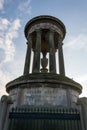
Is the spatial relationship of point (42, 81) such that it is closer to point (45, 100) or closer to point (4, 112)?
point (45, 100)

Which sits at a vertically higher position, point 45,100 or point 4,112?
point 45,100

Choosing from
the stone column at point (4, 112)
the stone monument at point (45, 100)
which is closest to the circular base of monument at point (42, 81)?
the stone monument at point (45, 100)

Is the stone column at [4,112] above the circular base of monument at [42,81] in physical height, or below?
below

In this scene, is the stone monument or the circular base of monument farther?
the circular base of monument

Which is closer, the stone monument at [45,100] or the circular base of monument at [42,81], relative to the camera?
the stone monument at [45,100]

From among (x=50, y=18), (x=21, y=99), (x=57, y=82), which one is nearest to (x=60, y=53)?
(x=50, y=18)

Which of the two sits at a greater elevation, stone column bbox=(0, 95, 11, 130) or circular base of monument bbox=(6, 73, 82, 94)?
circular base of monument bbox=(6, 73, 82, 94)

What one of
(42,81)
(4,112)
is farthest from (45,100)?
(4,112)

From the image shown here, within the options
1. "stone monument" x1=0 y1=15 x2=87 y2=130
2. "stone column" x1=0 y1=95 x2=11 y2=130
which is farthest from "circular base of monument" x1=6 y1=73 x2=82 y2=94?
"stone column" x1=0 y1=95 x2=11 y2=130

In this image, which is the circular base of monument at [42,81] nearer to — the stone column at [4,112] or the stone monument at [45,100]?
the stone monument at [45,100]

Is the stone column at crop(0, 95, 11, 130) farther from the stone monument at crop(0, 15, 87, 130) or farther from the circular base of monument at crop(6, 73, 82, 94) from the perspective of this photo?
the circular base of monument at crop(6, 73, 82, 94)

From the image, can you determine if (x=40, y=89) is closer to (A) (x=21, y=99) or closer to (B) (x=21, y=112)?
(A) (x=21, y=99)

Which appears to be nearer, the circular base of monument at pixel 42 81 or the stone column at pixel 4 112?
the stone column at pixel 4 112

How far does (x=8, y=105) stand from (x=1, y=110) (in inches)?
19.7
